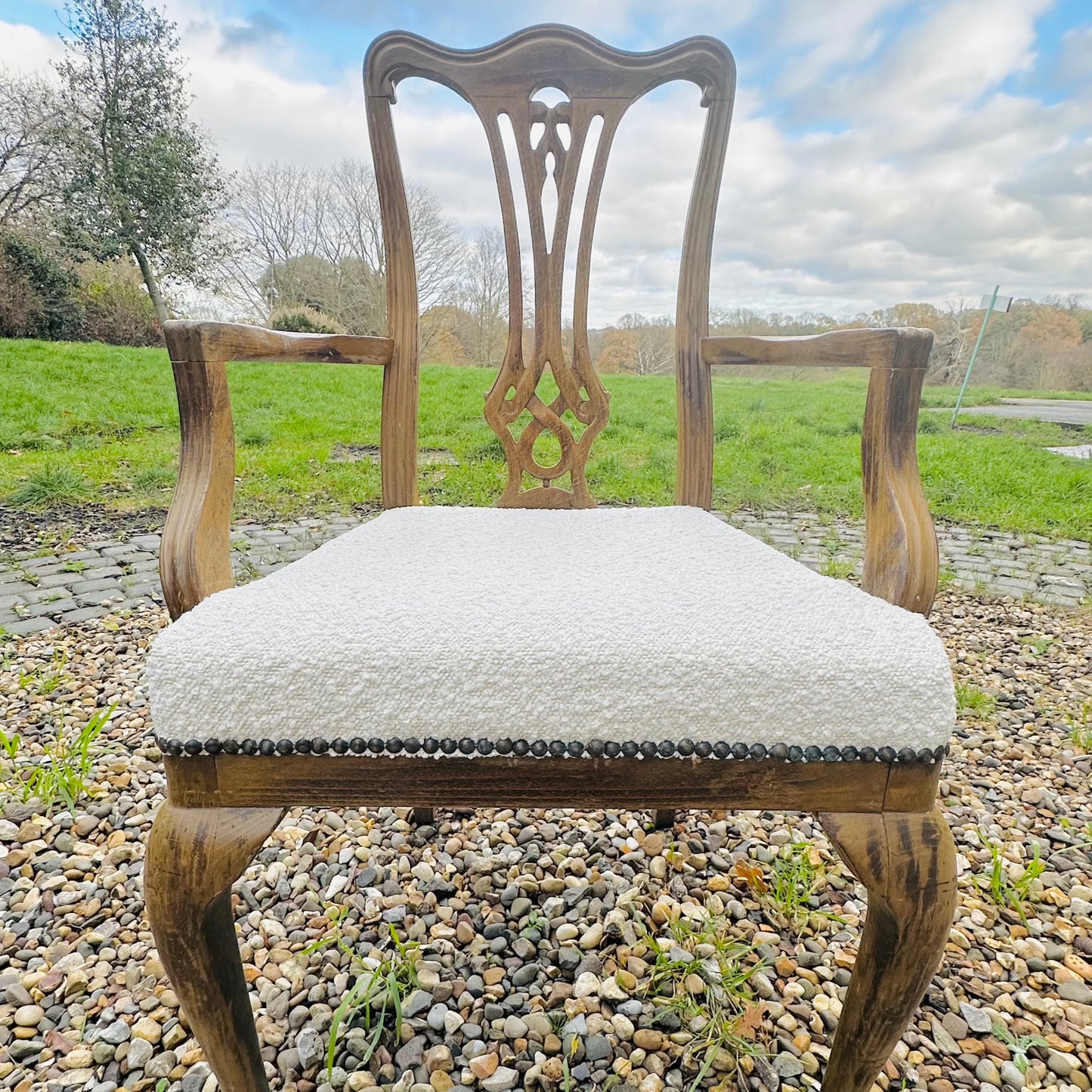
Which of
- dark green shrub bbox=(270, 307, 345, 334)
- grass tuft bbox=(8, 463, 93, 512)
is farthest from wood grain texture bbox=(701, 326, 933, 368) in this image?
grass tuft bbox=(8, 463, 93, 512)

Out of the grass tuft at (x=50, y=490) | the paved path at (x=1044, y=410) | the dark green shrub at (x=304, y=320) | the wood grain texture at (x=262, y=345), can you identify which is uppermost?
the dark green shrub at (x=304, y=320)

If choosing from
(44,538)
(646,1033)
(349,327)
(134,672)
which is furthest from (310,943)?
(349,327)

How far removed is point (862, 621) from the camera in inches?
22.9

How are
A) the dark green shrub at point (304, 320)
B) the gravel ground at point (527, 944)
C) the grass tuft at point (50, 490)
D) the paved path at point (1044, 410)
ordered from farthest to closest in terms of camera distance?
1. the paved path at point (1044, 410)
2. the dark green shrub at point (304, 320)
3. the grass tuft at point (50, 490)
4. the gravel ground at point (527, 944)

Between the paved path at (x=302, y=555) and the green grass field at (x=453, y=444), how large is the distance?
299 mm

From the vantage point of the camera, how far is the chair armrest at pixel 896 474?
26.0 inches

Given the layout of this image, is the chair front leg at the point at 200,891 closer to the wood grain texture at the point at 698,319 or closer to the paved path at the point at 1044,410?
the wood grain texture at the point at 698,319

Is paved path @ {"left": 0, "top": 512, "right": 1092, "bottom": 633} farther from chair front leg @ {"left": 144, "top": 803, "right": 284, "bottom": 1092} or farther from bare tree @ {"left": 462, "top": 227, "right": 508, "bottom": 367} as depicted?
chair front leg @ {"left": 144, "top": 803, "right": 284, "bottom": 1092}

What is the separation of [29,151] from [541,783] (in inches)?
196

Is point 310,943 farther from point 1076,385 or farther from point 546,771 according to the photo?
point 1076,385

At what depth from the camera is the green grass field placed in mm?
3646

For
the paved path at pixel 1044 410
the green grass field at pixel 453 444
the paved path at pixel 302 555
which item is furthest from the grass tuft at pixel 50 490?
the paved path at pixel 1044 410

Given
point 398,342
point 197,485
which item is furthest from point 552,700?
point 398,342

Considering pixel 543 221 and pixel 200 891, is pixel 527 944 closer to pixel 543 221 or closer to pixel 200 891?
pixel 200 891
